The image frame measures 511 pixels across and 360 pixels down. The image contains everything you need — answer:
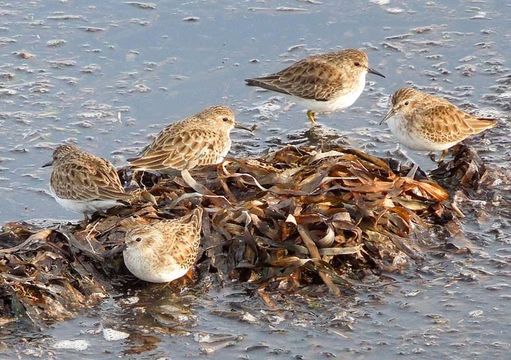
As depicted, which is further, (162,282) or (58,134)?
(58,134)

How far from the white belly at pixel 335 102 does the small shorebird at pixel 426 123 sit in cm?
108

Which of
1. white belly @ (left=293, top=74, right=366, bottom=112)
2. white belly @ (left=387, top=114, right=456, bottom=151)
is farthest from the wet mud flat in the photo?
white belly @ (left=293, top=74, right=366, bottom=112)

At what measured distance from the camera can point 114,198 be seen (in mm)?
8984

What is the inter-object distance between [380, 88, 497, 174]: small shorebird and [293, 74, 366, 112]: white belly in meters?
1.08

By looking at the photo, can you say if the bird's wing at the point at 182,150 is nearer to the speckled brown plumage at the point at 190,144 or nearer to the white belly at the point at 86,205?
the speckled brown plumage at the point at 190,144

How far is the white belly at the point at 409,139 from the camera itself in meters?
10.2

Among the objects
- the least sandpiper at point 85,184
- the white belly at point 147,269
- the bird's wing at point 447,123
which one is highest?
the bird's wing at point 447,123

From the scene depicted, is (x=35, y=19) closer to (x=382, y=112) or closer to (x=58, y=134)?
(x=58, y=134)

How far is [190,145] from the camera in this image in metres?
9.84

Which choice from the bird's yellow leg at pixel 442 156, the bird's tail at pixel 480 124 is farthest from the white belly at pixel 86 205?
the bird's tail at pixel 480 124

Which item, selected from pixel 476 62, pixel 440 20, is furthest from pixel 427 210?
pixel 440 20

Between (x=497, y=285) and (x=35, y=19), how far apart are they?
660 cm

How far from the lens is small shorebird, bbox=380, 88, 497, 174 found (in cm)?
1015

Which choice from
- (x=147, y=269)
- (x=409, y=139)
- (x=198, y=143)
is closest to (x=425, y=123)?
(x=409, y=139)
